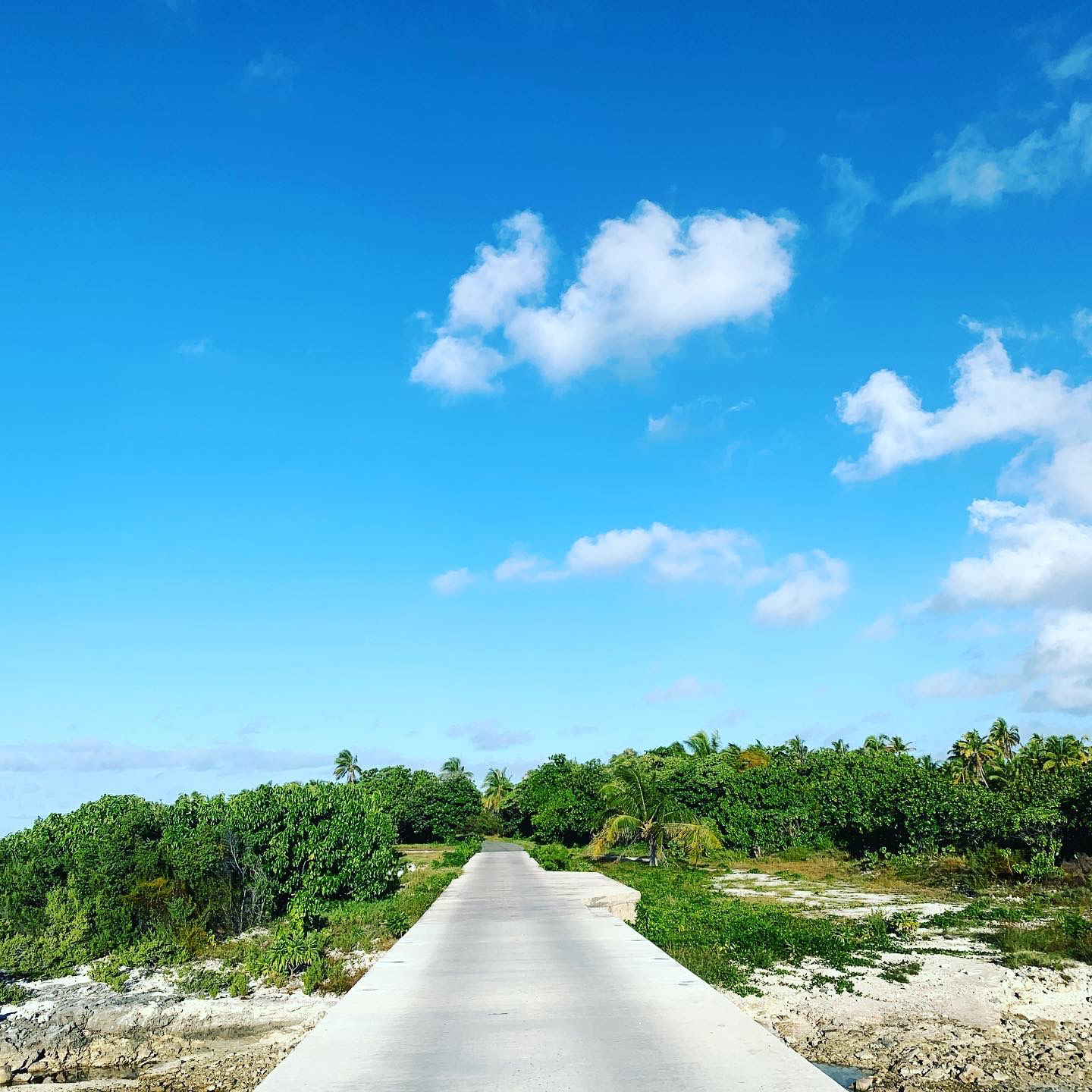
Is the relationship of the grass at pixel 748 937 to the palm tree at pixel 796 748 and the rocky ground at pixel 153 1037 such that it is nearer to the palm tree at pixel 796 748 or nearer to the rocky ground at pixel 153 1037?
the rocky ground at pixel 153 1037

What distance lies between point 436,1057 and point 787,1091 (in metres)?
2.92

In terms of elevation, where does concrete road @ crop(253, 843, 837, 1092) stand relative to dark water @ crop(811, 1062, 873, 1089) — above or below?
above

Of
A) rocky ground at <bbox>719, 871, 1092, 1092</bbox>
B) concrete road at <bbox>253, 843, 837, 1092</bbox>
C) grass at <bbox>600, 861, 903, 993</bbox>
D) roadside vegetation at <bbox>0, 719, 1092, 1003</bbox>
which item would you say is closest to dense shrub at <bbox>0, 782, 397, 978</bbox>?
roadside vegetation at <bbox>0, 719, 1092, 1003</bbox>

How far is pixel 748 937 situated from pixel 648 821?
18.8m

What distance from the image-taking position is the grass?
1371 cm

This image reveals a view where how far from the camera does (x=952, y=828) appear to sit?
105ft

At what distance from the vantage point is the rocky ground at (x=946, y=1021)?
901 centimetres

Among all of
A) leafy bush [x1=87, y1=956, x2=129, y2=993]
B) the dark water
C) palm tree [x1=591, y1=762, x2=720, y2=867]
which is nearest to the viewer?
the dark water

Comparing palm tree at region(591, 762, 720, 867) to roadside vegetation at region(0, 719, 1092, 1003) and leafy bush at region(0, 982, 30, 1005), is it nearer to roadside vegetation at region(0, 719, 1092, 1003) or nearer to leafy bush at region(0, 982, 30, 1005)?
roadside vegetation at region(0, 719, 1092, 1003)

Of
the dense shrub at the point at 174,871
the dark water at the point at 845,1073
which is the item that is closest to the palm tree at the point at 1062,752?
the dense shrub at the point at 174,871

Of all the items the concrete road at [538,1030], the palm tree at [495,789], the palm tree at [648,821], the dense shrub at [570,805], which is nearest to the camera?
the concrete road at [538,1030]

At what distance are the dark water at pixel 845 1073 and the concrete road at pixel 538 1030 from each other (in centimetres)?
142

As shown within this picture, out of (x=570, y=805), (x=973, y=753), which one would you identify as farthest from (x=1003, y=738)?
(x=570, y=805)

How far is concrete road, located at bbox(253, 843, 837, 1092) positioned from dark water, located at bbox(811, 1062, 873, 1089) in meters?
1.42
